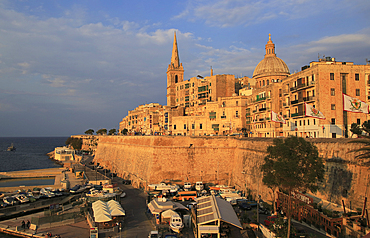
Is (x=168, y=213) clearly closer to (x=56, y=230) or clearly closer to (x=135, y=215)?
(x=135, y=215)

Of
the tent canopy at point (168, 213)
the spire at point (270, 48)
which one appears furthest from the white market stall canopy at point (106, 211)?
the spire at point (270, 48)

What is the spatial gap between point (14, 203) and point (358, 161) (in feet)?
135

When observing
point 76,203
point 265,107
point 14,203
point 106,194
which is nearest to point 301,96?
point 265,107

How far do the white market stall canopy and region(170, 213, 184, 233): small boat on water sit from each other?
552cm

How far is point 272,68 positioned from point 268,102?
47.6 feet

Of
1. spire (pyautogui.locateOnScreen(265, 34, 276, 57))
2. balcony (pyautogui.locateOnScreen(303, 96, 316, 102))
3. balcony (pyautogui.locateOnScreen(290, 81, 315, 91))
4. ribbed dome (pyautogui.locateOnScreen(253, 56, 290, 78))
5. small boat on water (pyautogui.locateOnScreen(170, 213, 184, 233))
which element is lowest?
small boat on water (pyautogui.locateOnScreen(170, 213, 184, 233))

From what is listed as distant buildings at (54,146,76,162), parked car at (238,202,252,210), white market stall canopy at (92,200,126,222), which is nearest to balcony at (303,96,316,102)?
parked car at (238,202,252,210)

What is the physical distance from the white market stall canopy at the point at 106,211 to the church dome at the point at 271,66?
44118 mm

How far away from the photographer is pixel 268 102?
49094 mm

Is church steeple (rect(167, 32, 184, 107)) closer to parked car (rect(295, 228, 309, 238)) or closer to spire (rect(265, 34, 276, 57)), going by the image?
spire (rect(265, 34, 276, 57))

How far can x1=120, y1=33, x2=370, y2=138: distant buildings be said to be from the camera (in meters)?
35.2

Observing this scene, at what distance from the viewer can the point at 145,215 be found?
31.2m

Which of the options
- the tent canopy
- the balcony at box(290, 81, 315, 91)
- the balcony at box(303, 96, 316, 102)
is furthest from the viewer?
the balcony at box(290, 81, 315, 91)

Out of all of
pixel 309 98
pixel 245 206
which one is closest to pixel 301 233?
pixel 245 206
